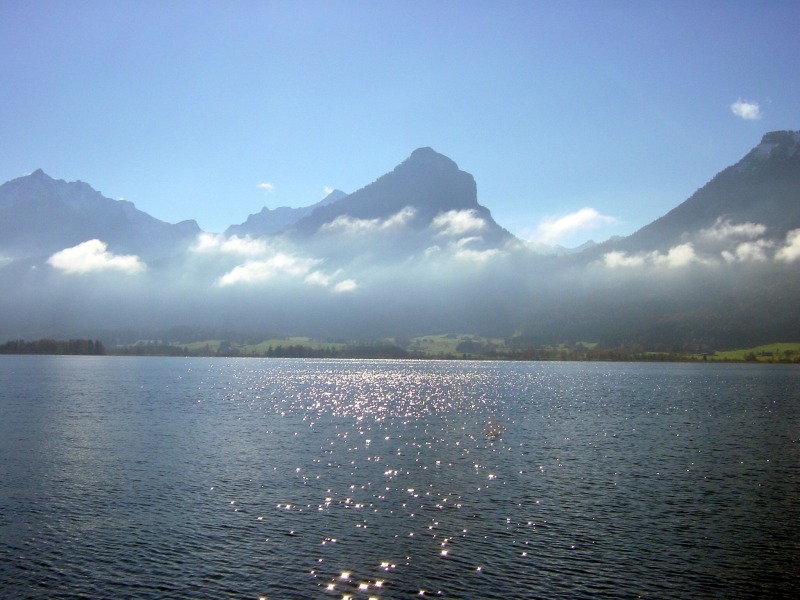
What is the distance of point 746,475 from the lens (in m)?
60.1

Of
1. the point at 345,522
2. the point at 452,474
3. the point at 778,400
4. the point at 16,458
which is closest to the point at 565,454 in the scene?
the point at 452,474

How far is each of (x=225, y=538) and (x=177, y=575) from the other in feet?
19.7

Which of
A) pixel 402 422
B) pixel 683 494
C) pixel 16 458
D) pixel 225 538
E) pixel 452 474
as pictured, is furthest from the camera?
pixel 402 422

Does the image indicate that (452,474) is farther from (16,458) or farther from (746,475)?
(16,458)

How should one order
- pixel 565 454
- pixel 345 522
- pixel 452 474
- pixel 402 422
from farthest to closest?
pixel 402 422, pixel 565 454, pixel 452 474, pixel 345 522

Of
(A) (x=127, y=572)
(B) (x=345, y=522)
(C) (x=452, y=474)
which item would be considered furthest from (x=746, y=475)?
(A) (x=127, y=572)

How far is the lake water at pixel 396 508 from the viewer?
3391 cm

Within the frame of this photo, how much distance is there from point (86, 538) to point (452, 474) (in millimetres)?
32102

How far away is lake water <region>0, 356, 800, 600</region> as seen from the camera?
111ft

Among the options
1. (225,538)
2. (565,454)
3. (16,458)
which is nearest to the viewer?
(225,538)

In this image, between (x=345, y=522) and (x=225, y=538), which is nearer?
(x=225, y=538)

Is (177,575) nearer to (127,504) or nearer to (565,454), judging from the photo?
(127,504)

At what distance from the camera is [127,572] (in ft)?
114

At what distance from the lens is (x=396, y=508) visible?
1873 inches
